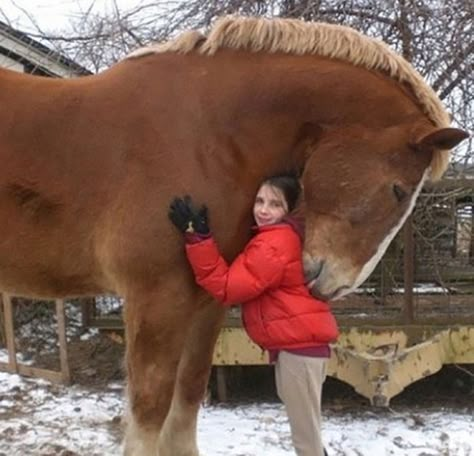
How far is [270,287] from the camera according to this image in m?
2.76

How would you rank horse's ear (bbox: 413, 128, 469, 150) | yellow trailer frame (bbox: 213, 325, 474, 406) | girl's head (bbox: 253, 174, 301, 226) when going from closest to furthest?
1. horse's ear (bbox: 413, 128, 469, 150)
2. girl's head (bbox: 253, 174, 301, 226)
3. yellow trailer frame (bbox: 213, 325, 474, 406)

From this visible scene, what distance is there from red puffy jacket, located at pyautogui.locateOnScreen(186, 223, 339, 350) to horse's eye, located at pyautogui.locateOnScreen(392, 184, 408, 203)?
39 cm

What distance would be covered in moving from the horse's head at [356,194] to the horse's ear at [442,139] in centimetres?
1

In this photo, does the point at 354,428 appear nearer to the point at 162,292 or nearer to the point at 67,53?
the point at 162,292

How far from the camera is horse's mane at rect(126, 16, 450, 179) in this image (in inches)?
106

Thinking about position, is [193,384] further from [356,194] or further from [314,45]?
[314,45]

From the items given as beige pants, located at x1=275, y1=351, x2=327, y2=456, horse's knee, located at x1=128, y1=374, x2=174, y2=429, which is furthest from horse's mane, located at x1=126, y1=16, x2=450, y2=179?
horse's knee, located at x1=128, y1=374, x2=174, y2=429

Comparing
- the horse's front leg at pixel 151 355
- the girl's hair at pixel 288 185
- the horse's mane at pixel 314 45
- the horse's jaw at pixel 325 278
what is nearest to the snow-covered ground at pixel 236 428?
the horse's front leg at pixel 151 355

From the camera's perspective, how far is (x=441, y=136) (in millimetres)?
2512

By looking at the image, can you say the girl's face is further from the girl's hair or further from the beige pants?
the beige pants

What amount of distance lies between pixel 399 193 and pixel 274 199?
0.44 m

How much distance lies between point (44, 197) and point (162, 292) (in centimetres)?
55

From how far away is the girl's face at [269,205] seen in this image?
2.69m

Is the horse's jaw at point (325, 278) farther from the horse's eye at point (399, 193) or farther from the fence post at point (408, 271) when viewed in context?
the fence post at point (408, 271)
